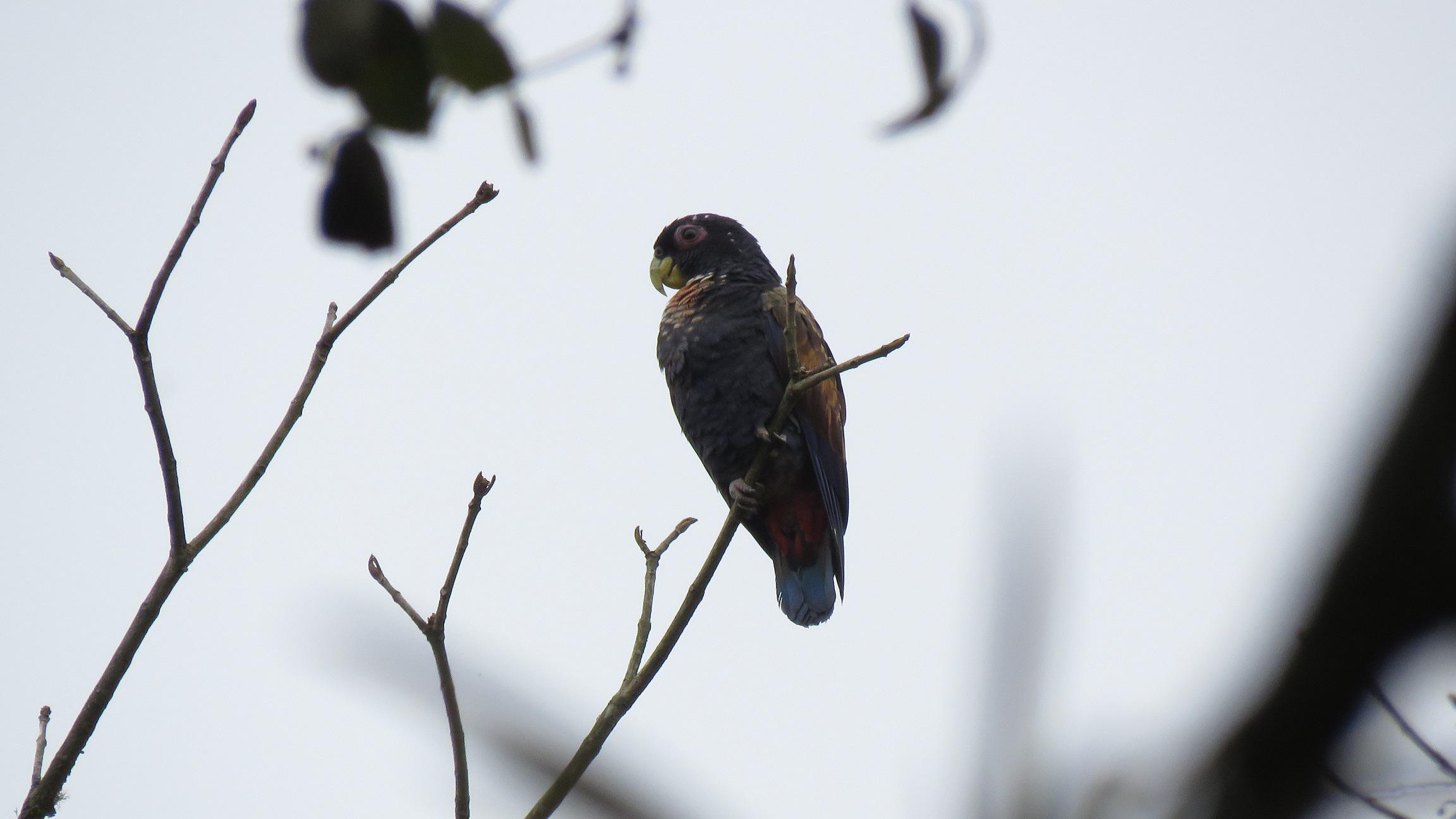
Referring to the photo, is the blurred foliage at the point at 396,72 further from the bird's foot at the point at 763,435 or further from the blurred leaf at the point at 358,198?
the bird's foot at the point at 763,435

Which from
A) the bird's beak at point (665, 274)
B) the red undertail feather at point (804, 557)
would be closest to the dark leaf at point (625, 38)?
the red undertail feather at point (804, 557)

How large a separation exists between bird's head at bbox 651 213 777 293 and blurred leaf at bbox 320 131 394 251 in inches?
184

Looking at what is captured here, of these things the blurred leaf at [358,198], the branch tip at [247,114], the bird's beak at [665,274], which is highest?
the bird's beak at [665,274]

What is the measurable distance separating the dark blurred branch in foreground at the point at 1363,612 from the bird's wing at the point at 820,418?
15.0 feet

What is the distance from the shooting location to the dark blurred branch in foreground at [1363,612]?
40 centimetres

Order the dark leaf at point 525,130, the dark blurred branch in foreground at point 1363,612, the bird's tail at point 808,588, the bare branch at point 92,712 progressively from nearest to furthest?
the dark blurred branch in foreground at point 1363,612 → the dark leaf at point 525,130 → the bare branch at point 92,712 → the bird's tail at point 808,588

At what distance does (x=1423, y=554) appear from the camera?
0.44m

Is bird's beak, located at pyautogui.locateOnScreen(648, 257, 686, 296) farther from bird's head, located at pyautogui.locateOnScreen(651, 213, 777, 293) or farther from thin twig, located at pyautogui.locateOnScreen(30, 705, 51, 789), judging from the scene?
thin twig, located at pyautogui.locateOnScreen(30, 705, 51, 789)

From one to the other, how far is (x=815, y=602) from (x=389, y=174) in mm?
4310

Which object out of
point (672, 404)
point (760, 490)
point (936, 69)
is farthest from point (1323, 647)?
point (672, 404)

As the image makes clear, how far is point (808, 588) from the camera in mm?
5293

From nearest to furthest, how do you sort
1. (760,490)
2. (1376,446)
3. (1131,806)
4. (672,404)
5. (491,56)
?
(1376,446) < (1131,806) < (491,56) < (760,490) < (672,404)

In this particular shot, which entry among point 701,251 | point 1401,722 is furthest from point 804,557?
point 1401,722

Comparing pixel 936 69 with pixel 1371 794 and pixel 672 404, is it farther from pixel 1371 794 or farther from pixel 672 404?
pixel 672 404
